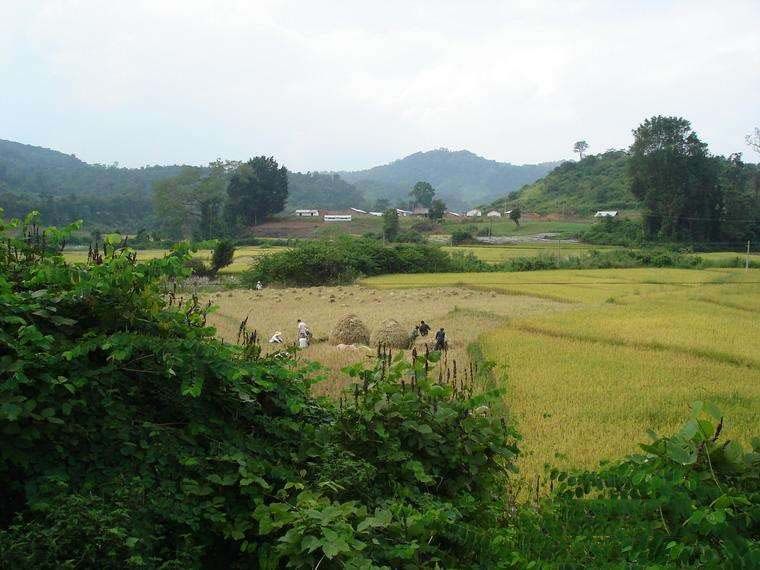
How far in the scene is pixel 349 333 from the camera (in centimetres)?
1344

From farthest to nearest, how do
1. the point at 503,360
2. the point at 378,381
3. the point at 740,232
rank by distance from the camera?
1. the point at 740,232
2. the point at 503,360
3. the point at 378,381

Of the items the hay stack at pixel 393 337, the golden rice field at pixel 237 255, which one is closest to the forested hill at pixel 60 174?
the golden rice field at pixel 237 255

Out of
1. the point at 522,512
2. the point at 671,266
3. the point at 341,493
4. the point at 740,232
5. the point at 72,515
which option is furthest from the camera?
the point at 740,232

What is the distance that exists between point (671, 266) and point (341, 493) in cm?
3477

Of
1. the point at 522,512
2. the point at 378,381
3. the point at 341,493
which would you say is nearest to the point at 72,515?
the point at 341,493

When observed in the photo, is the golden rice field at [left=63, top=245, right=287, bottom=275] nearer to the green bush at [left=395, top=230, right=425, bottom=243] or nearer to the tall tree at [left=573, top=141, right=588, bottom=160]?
Result: the green bush at [left=395, top=230, right=425, bottom=243]

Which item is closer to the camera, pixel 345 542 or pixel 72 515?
pixel 72 515

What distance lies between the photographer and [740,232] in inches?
1802

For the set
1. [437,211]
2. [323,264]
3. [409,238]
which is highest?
[437,211]

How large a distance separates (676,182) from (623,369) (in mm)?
41775

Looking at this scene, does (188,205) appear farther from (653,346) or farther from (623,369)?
(623,369)

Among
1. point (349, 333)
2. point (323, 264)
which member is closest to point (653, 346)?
point (349, 333)

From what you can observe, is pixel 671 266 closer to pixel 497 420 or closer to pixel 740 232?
pixel 740 232

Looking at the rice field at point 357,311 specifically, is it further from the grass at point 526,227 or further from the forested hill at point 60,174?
the forested hill at point 60,174
